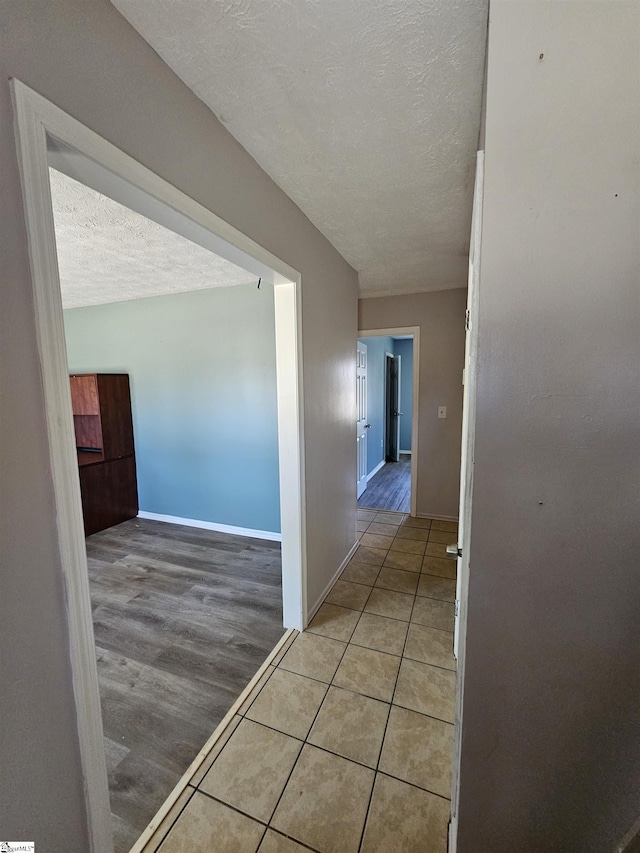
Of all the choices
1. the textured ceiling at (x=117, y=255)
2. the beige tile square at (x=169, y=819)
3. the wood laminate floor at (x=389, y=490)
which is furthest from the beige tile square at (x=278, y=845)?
the wood laminate floor at (x=389, y=490)

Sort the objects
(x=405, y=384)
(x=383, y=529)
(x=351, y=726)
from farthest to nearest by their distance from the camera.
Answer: (x=405, y=384) → (x=383, y=529) → (x=351, y=726)

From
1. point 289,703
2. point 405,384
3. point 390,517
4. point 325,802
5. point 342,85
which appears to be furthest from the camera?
point 405,384

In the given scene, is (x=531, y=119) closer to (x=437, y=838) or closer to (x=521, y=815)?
(x=521, y=815)

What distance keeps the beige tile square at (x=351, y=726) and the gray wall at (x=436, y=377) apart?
2.38 m

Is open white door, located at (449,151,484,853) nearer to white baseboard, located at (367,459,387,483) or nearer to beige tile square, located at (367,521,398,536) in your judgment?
beige tile square, located at (367,521,398,536)

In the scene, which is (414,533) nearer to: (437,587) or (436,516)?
(436,516)

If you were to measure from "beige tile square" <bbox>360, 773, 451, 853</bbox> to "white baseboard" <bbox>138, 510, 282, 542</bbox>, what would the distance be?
1996mm

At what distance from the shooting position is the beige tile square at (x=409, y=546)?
3.00m

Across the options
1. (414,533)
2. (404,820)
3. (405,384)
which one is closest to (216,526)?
(414,533)

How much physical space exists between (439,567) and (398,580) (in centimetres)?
41

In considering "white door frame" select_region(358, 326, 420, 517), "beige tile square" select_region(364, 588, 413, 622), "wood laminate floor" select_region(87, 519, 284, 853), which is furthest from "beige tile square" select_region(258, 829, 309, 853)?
"white door frame" select_region(358, 326, 420, 517)

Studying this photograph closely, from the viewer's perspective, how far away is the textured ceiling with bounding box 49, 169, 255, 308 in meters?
1.65

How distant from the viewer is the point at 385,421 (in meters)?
6.12

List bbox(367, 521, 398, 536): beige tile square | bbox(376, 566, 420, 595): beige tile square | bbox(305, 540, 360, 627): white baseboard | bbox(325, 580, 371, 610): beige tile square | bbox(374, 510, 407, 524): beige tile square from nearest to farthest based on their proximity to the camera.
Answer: bbox(305, 540, 360, 627): white baseboard
bbox(325, 580, 371, 610): beige tile square
bbox(376, 566, 420, 595): beige tile square
bbox(367, 521, 398, 536): beige tile square
bbox(374, 510, 407, 524): beige tile square
